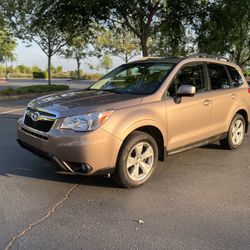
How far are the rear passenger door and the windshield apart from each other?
100 centimetres

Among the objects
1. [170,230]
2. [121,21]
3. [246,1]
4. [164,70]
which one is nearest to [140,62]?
[164,70]

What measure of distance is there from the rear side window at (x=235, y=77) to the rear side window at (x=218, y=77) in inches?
7.6

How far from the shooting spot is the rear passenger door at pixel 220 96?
6.43 m

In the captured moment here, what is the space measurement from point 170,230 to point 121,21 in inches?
558

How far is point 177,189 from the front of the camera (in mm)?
5098

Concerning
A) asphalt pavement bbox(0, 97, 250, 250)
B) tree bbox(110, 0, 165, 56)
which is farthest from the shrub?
asphalt pavement bbox(0, 97, 250, 250)

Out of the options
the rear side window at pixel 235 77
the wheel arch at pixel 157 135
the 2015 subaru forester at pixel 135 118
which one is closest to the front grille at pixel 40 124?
the 2015 subaru forester at pixel 135 118

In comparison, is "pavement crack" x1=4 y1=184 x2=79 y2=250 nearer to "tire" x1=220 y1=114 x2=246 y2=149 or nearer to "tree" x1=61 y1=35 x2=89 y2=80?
"tire" x1=220 y1=114 x2=246 y2=149

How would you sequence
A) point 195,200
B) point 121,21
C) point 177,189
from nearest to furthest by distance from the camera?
point 195,200 → point 177,189 → point 121,21

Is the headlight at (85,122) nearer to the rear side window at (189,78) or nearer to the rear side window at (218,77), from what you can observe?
the rear side window at (189,78)

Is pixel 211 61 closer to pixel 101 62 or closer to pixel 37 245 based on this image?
pixel 37 245

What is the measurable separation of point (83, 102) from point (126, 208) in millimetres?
1495

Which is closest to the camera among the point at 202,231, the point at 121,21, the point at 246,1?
the point at 202,231

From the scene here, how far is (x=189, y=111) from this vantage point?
19.1 ft
